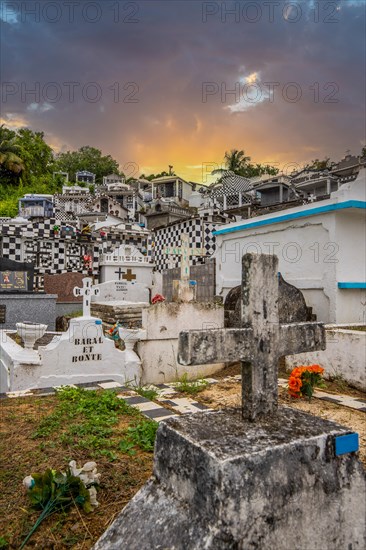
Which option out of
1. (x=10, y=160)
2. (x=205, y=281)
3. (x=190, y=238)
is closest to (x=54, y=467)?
(x=205, y=281)

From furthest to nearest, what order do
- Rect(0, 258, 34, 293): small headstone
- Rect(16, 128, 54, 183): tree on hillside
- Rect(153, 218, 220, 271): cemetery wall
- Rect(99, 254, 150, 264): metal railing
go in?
1. Rect(16, 128, 54, 183): tree on hillside
2. Rect(153, 218, 220, 271): cemetery wall
3. Rect(99, 254, 150, 264): metal railing
4. Rect(0, 258, 34, 293): small headstone

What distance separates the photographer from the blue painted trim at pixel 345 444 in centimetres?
195

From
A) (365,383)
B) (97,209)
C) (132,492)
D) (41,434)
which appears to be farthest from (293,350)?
(97,209)

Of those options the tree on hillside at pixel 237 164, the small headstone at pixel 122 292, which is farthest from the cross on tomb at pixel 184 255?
the tree on hillside at pixel 237 164

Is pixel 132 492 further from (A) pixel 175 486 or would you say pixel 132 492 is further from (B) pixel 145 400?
(B) pixel 145 400

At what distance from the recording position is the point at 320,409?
17.3 feet

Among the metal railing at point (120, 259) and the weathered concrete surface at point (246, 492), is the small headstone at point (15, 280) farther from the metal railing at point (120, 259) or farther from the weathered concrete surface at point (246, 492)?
the weathered concrete surface at point (246, 492)

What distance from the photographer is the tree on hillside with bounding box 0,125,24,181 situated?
44.7 metres

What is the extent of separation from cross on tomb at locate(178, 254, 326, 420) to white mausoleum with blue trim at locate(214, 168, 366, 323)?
6853 mm

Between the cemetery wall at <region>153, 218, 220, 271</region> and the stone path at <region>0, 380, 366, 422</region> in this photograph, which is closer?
the stone path at <region>0, 380, 366, 422</region>

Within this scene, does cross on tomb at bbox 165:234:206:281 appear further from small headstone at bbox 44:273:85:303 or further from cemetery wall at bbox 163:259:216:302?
small headstone at bbox 44:273:85:303

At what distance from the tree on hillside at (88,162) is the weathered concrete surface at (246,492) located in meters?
63.3

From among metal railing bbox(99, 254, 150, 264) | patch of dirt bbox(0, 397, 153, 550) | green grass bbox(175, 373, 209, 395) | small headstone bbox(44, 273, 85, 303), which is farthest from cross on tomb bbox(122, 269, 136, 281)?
patch of dirt bbox(0, 397, 153, 550)

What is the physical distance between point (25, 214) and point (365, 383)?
35290mm
